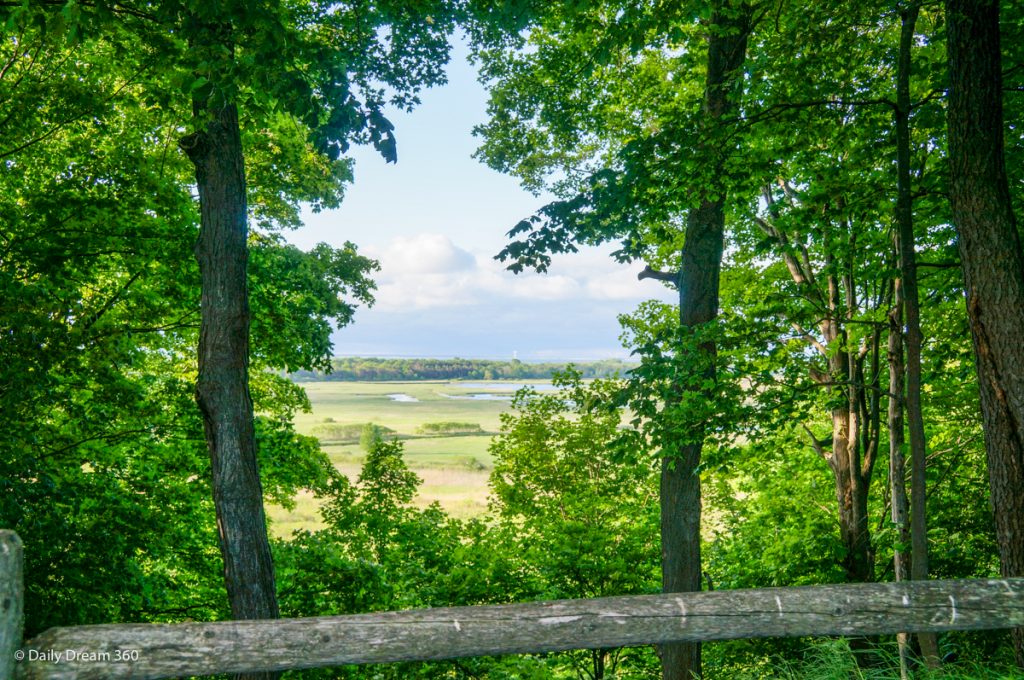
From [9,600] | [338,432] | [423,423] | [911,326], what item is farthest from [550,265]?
[423,423]

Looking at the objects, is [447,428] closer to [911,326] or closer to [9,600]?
[911,326]

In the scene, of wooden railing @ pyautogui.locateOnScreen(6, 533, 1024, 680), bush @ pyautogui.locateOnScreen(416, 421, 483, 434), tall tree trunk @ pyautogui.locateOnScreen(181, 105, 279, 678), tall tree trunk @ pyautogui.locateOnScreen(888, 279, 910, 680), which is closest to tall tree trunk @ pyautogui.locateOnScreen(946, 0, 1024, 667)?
tall tree trunk @ pyautogui.locateOnScreen(888, 279, 910, 680)

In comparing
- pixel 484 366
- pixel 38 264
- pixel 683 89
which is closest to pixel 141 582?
pixel 38 264

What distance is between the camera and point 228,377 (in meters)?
6.16

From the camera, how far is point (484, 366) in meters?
70.4

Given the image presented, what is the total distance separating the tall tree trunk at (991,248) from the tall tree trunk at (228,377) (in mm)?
6307

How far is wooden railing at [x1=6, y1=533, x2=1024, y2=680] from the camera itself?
93.7 inches

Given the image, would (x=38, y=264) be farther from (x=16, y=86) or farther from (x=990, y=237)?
(x=990, y=237)

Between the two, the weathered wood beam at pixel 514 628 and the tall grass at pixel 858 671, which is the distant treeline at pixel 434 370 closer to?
the tall grass at pixel 858 671

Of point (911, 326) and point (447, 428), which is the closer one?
point (911, 326)

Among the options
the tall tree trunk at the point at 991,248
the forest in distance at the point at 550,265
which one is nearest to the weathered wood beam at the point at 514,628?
the forest in distance at the point at 550,265

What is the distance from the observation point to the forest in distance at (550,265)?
4781mm

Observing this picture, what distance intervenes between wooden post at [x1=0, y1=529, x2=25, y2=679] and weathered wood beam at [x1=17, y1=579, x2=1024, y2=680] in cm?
8

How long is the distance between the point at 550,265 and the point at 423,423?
58.8 metres
